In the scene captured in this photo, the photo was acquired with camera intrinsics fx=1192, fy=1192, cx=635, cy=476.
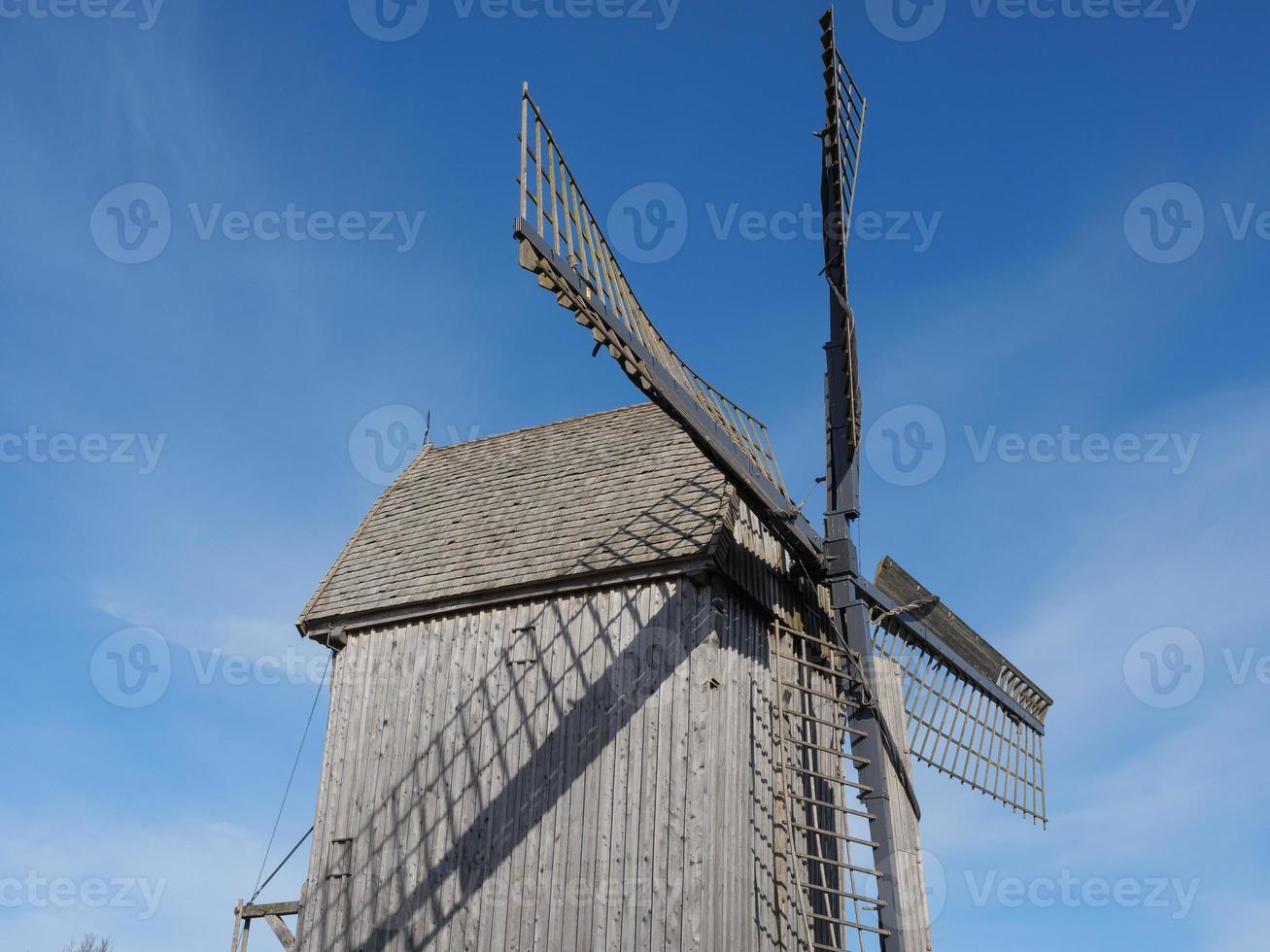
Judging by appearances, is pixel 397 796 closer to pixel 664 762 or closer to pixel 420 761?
pixel 420 761

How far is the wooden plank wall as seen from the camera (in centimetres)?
1073

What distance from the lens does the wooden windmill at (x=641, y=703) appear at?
1069 centimetres

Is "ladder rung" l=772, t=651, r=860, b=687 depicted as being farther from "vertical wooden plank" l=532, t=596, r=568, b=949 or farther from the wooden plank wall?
"vertical wooden plank" l=532, t=596, r=568, b=949

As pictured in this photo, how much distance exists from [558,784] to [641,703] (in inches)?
45.2

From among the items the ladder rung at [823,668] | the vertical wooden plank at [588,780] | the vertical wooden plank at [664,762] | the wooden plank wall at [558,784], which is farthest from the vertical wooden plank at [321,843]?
the ladder rung at [823,668]

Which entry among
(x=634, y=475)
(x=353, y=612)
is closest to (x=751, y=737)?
(x=634, y=475)

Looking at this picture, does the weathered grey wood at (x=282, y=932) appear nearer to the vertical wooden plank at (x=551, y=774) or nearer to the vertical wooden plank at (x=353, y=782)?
the vertical wooden plank at (x=353, y=782)

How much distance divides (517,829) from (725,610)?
116 inches

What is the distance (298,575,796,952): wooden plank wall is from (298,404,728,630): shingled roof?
A: 1.43 feet

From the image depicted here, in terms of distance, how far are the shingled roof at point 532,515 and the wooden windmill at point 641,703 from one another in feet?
0.13

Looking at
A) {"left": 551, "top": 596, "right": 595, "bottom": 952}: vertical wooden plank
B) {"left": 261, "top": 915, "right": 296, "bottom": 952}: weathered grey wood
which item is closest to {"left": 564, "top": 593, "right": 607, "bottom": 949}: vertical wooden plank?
{"left": 551, "top": 596, "right": 595, "bottom": 952}: vertical wooden plank

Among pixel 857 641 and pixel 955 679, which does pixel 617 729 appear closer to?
pixel 857 641

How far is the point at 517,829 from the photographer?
456 inches

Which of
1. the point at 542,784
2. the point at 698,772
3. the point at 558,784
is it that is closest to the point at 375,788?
the point at 542,784
